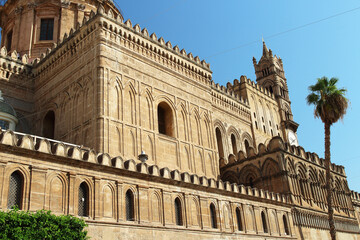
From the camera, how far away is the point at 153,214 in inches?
625

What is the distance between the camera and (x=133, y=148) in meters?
20.5

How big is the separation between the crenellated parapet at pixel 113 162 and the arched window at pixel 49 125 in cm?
735

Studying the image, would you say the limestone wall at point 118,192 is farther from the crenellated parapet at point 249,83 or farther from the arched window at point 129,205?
the crenellated parapet at point 249,83

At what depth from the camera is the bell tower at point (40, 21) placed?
99.1ft

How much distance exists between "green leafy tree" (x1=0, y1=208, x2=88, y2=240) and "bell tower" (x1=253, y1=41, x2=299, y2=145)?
3088 centimetres

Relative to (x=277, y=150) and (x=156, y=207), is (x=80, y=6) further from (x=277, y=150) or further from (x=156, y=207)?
(x=156, y=207)

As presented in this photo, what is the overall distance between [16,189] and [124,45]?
12045 millimetres

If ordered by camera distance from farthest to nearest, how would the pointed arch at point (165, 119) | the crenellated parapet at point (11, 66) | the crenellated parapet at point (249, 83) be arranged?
the crenellated parapet at point (249, 83), the crenellated parapet at point (11, 66), the pointed arch at point (165, 119)

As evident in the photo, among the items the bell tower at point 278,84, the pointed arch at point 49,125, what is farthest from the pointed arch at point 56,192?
the bell tower at point 278,84

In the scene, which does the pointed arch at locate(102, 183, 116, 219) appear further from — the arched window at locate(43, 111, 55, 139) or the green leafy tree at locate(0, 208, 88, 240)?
the arched window at locate(43, 111, 55, 139)

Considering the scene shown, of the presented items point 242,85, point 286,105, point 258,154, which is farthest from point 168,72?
point 286,105

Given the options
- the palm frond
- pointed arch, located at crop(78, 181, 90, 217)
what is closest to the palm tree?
the palm frond

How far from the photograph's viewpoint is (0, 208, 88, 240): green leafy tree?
10.4 metres

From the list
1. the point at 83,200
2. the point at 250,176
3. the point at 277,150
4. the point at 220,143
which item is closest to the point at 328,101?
the point at 277,150
